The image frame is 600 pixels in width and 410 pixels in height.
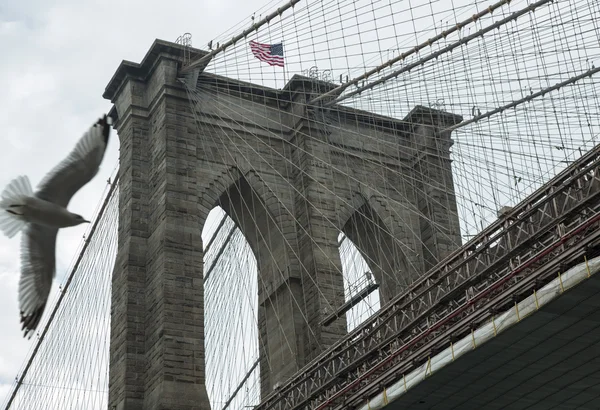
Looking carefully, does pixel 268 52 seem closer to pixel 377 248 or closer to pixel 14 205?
pixel 377 248

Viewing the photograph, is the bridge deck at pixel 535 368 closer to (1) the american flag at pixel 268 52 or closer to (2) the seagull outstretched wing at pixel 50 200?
(2) the seagull outstretched wing at pixel 50 200

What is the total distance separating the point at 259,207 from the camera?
4131 centimetres

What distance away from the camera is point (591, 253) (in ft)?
76.3

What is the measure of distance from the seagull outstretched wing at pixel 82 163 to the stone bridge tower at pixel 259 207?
21.9 m

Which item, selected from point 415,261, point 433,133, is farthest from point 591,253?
point 433,133

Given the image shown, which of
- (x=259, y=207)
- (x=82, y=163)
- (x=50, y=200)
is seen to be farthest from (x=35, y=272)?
(x=259, y=207)

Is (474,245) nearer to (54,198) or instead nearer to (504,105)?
(504,105)

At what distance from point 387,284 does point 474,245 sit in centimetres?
1367

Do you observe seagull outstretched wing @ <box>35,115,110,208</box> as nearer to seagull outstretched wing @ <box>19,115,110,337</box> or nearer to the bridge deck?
seagull outstretched wing @ <box>19,115,110,337</box>

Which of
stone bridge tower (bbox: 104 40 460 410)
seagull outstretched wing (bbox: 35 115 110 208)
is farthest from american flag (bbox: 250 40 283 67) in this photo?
seagull outstretched wing (bbox: 35 115 110 208)

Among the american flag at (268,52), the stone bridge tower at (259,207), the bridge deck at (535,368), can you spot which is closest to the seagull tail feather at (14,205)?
the bridge deck at (535,368)

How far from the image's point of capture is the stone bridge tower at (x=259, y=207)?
35844mm

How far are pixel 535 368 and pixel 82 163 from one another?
16.1 metres

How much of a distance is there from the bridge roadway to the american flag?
11.1m
